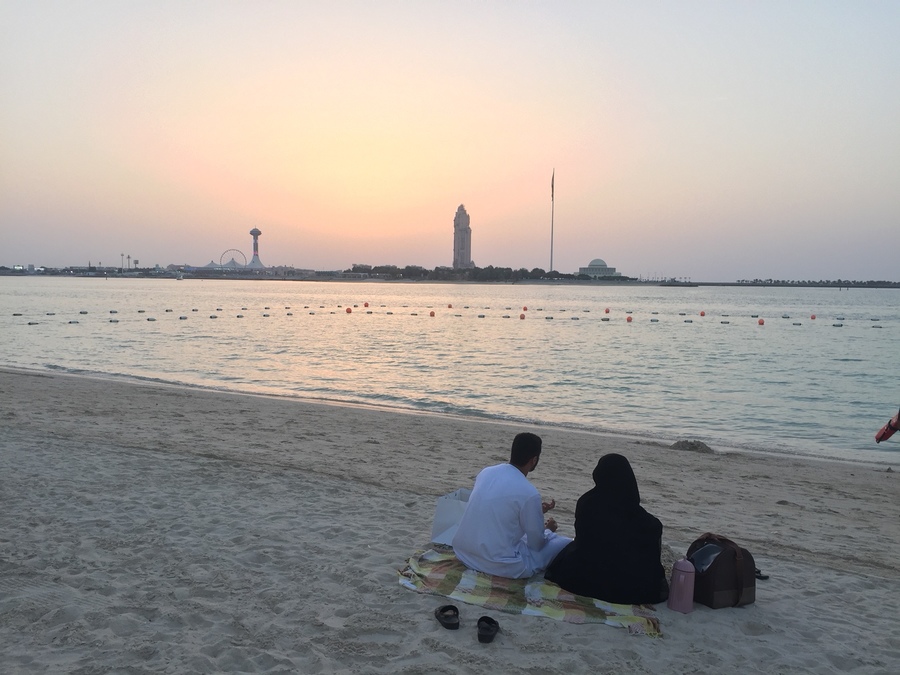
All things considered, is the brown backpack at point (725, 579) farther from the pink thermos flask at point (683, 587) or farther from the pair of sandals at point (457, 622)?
the pair of sandals at point (457, 622)

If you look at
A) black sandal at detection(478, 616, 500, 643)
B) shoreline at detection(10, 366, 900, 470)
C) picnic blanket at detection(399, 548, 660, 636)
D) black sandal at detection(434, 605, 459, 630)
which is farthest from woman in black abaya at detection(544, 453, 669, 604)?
shoreline at detection(10, 366, 900, 470)

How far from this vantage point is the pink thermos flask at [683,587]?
496 centimetres

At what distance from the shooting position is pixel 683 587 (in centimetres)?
496

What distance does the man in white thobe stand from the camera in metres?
5.20

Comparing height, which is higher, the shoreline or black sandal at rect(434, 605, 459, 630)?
black sandal at rect(434, 605, 459, 630)

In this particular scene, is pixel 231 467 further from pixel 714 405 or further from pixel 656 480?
pixel 714 405

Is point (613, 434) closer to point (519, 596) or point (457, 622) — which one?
point (519, 596)

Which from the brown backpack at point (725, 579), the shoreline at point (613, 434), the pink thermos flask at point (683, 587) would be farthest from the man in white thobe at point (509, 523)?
the shoreline at point (613, 434)

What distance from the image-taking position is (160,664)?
13.3ft

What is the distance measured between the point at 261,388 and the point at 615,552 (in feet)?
59.3

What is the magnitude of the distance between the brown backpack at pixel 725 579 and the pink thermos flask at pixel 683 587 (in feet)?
0.51

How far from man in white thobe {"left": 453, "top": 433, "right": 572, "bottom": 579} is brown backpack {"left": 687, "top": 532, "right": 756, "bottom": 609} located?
1.06 meters

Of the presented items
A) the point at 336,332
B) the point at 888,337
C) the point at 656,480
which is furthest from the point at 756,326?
the point at 656,480

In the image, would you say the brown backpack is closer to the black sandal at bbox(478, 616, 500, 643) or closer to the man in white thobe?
the man in white thobe
